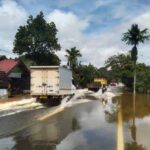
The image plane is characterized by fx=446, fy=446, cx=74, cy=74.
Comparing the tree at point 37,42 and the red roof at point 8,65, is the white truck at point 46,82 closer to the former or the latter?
the red roof at point 8,65

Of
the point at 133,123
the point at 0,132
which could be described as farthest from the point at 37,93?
the point at 0,132

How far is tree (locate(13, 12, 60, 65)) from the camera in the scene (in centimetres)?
9038

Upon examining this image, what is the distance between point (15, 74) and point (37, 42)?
110 feet

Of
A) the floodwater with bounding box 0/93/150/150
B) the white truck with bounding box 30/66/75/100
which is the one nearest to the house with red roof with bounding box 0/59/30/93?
the white truck with bounding box 30/66/75/100

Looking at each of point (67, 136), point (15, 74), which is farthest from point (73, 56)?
point (67, 136)

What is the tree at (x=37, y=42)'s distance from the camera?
90.4m

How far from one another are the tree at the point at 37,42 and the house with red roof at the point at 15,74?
2632cm

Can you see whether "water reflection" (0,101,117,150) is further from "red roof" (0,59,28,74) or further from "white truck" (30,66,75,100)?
"red roof" (0,59,28,74)

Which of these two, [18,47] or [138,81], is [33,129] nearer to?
[138,81]

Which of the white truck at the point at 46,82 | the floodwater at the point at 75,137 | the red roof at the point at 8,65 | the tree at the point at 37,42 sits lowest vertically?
the floodwater at the point at 75,137

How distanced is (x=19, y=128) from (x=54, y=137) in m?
3.42

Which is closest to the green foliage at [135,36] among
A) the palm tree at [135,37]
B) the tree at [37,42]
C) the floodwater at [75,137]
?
the palm tree at [135,37]

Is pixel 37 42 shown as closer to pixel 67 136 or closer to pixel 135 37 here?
pixel 135 37

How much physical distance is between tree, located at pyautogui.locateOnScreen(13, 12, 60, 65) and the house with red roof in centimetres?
2632
